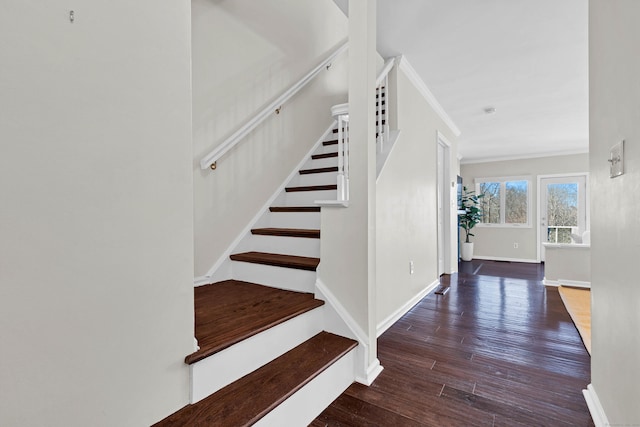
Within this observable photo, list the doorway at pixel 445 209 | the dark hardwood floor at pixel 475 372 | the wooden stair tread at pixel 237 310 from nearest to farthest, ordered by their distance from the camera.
Answer: 1. the wooden stair tread at pixel 237 310
2. the dark hardwood floor at pixel 475 372
3. the doorway at pixel 445 209

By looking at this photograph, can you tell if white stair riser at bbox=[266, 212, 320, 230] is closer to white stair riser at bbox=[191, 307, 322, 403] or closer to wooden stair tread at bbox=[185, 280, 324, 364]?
wooden stair tread at bbox=[185, 280, 324, 364]

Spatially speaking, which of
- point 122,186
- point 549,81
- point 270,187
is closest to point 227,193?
point 270,187

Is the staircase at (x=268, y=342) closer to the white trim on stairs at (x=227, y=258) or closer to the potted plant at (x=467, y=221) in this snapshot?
the white trim on stairs at (x=227, y=258)

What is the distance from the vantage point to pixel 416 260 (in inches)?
128

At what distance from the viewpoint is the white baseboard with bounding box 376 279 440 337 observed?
Answer: 2.40 metres

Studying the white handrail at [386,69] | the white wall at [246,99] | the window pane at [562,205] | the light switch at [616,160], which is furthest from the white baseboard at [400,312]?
the window pane at [562,205]

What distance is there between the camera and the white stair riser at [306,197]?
8.64 ft

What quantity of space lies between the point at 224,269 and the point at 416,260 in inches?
79.6

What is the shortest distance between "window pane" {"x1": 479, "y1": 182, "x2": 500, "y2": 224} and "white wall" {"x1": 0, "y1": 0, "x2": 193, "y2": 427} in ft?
25.8

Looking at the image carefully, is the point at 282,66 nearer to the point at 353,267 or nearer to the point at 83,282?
the point at 353,267

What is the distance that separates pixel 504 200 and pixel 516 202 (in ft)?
0.82

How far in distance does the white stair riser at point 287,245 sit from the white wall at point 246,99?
0.64ft

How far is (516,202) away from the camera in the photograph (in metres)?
7.16

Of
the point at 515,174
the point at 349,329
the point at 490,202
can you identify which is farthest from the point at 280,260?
the point at 515,174
